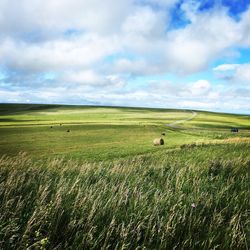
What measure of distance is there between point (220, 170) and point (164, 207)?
571cm

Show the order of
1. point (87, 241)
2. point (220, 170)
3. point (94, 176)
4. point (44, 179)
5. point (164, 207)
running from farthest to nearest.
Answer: point (220, 170)
point (94, 176)
point (44, 179)
point (164, 207)
point (87, 241)

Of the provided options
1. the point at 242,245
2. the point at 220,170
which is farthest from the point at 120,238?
the point at 220,170

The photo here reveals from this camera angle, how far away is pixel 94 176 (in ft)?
27.5

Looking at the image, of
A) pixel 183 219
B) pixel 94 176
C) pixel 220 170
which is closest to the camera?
pixel 183 219

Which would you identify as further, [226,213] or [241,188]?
[241,188]

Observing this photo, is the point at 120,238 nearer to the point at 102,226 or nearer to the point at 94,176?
the point at 102,226

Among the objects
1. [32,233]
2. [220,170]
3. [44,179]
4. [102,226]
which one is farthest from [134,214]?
[220,170]

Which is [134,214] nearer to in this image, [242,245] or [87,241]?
[87,241]

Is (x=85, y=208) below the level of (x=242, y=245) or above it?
above

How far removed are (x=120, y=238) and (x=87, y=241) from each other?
55 cm

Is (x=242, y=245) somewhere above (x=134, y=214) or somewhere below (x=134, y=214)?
below

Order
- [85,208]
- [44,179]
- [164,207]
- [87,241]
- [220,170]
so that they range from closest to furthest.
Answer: [87,241] < [85,208] < [164,207] < [44,179] < [220,170]

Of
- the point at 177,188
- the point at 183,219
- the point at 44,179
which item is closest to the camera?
the point at 183,219

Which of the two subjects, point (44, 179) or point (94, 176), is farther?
point (94, 176)
